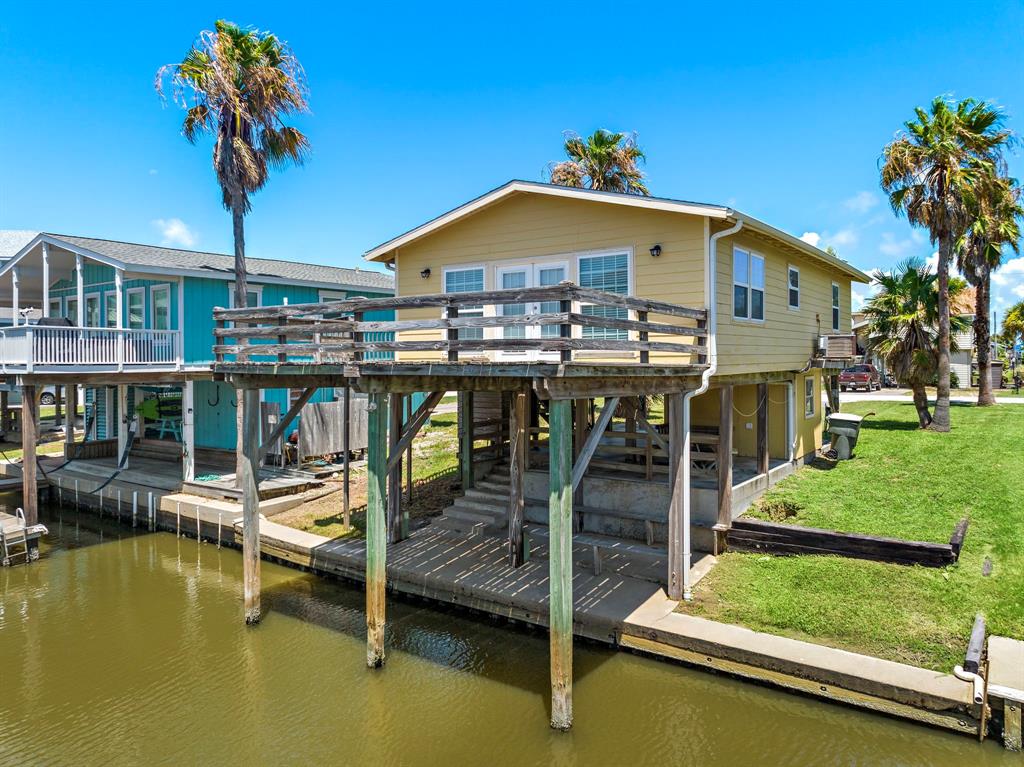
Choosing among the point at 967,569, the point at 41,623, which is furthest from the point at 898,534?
the point at 41,623

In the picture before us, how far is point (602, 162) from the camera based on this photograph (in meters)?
24.1

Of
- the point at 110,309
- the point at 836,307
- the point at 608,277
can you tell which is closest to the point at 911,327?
the point at 836,307

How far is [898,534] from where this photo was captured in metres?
Answer: 10.4

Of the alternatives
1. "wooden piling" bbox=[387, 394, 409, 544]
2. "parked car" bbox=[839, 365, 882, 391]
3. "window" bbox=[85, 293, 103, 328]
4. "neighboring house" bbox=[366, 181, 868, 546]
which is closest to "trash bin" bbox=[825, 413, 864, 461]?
"neighboring house" bbox=[366, 181, 868, 546]

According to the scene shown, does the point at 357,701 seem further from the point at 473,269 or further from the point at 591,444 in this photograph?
the point at 473,269

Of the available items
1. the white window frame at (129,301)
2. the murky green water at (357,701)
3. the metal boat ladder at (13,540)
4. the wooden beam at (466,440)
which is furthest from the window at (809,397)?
the white window frame at (129,301)

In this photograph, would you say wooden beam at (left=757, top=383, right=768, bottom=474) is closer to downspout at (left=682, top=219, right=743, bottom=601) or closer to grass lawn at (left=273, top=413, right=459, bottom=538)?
downspout at (left=682, top=219, right=743, bottom=601)

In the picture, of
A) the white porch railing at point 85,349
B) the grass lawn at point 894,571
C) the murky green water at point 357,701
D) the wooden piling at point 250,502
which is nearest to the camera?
the murky green water at point 357,701

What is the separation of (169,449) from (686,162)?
2566cm

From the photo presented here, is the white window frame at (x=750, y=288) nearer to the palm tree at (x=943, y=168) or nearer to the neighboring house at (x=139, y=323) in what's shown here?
the palm tree at (x=943, y=168)

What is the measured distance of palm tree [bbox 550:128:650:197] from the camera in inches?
944

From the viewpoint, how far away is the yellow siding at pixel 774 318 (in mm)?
10695

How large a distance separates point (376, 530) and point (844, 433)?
40.1 ft

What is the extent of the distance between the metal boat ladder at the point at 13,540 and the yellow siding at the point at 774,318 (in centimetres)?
1421
